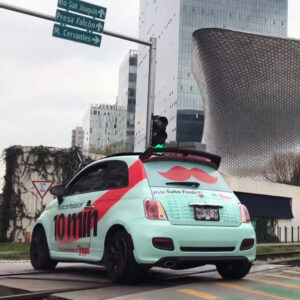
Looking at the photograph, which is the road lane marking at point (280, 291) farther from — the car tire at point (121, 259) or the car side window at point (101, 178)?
the car side window at point (101, 178)

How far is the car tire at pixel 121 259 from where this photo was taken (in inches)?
266

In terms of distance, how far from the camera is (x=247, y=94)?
92.4 m

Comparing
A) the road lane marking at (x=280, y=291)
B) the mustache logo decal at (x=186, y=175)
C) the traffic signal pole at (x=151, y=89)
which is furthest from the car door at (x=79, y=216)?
the traffic signal pole at (x=151, y=89)

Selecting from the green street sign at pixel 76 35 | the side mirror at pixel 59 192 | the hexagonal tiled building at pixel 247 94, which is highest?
the hexagonal tiled building at pixel 247 94

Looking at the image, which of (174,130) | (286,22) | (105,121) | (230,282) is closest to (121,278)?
(230,282)

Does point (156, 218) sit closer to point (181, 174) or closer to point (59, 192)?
point (181, 174)

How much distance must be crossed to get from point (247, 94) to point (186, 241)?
87763mm

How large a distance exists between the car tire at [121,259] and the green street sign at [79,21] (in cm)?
960

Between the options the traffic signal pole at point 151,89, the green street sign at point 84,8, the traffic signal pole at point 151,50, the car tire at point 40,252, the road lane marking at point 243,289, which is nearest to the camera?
the road lane marking at point 243,289

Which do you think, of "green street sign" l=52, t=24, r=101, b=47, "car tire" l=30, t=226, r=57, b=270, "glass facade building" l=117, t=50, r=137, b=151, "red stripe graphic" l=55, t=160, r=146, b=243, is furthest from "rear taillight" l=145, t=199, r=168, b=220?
"glass facade building" l=117, t=50, r=137, b=151

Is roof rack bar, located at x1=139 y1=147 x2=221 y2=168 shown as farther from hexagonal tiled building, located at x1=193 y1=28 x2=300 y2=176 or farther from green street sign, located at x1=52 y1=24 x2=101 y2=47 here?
hexagonal tiled building, located at x1=193 y1=28 x2=300 y2=176

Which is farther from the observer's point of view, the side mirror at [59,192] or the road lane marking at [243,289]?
the side mirror at [59,192]

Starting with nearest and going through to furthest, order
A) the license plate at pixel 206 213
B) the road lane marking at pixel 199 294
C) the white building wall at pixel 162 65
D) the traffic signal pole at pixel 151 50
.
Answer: the road lane marking at pixel 199 294
the license plate at pixel 206 213
the traffic signal pole at pixel 151 50
the white building wall at pixel 162 65

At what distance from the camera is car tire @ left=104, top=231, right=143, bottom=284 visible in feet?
22.2
